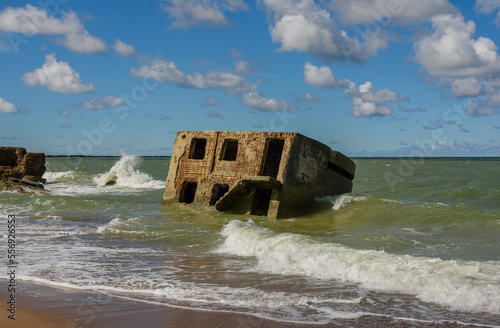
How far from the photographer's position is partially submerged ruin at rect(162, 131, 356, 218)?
10172mm

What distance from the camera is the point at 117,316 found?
3.85 meters

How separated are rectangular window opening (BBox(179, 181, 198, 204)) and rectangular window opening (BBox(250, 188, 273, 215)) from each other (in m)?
1.61

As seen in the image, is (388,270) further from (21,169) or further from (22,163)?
(22,163)

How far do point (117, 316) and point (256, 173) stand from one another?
681cm

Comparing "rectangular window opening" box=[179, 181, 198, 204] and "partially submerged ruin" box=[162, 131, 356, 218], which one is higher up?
"partially submerged ruin" box=[162, 131, 356, 218]

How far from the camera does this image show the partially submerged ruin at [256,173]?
33.4ft

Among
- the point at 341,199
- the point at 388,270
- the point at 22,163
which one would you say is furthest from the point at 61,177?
the point at 388,270

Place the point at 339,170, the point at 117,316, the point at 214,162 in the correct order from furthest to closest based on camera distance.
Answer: the point at 339,170 → the point at 214,162 → the point at 117,316

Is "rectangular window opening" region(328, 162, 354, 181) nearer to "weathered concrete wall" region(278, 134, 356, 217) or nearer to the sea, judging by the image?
"weathered concrete wall" region(278, 134, 356, 217)

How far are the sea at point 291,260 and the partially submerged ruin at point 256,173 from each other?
37 centimetres

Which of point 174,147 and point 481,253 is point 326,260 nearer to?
point 481,253

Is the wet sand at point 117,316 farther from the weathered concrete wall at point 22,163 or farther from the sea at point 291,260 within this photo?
the weathered concrete wall at point 22,163

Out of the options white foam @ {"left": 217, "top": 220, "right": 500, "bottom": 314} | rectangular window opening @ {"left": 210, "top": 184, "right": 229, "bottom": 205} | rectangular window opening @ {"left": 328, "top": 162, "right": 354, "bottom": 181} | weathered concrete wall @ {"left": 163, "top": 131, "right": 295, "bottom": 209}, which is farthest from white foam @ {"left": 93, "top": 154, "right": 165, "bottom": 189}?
white foam @ {"left": 217, "top": 220, "right": 500, "bottom": 314}

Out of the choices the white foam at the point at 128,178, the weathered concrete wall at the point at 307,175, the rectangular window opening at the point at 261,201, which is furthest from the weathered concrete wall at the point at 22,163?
the weathered concrete wall at the point at 307,175
